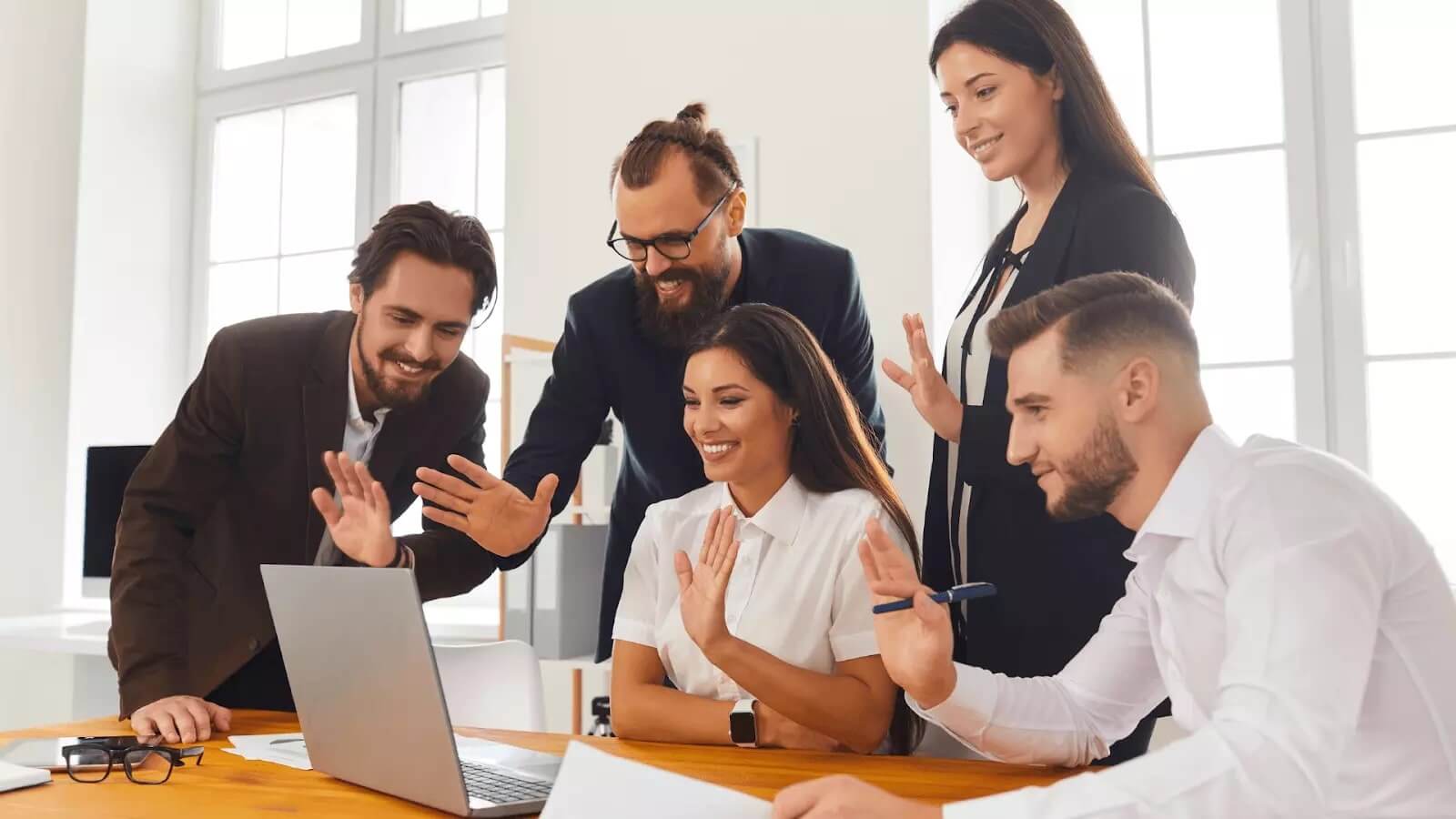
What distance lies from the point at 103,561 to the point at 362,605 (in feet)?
9.89

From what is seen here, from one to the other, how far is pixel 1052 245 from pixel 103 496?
10.6ft

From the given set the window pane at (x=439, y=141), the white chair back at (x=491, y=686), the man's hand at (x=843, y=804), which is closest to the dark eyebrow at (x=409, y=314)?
the white chair back at (x=491, y=686)

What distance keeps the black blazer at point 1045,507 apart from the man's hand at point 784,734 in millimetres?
257

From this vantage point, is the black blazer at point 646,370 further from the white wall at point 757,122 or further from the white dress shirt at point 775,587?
the white wall at point 757,122

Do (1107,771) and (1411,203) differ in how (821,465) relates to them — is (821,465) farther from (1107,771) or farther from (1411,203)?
(1411,203)

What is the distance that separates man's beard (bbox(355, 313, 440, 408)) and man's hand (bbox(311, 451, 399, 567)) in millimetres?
290

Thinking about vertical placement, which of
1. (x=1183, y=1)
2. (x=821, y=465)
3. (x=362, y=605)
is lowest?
(x=362, y=605)

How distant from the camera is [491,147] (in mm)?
4145

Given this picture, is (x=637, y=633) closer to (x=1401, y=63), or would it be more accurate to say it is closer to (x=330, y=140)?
(x=1401, y=63)

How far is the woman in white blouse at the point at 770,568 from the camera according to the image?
1.60 metres

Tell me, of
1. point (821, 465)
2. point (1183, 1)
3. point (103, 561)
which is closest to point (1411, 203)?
point (1183, 1)

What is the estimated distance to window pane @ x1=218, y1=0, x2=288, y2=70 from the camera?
4.56m

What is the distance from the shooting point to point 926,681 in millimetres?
1210

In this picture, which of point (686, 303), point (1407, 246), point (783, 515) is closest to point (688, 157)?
point (686, 303)
